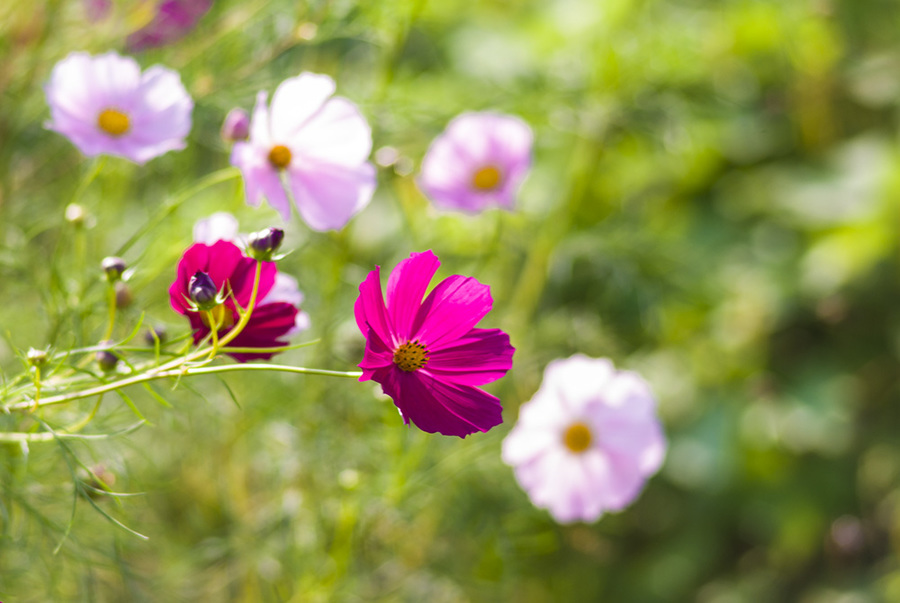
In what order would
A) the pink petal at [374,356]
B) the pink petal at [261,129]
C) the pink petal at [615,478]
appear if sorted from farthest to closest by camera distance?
the pink petal at [615,478] < the pink petal at [261,129] < the pink petal at [374,356]

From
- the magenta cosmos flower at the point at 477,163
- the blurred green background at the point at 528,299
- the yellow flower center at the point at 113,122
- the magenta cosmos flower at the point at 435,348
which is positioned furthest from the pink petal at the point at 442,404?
the magenta cosmos flower at the point at 477,163

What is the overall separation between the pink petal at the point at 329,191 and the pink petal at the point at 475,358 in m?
0.10

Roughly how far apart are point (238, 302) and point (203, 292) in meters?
0.05

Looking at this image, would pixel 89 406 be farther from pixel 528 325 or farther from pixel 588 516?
pixel 528 325

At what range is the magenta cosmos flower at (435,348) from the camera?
1.06 feet

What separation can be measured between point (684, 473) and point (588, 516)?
678 millimetres

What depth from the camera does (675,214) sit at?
4.33 ft

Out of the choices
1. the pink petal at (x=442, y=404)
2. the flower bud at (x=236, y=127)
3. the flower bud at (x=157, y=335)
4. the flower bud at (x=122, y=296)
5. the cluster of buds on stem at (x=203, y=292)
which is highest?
the cluster of buds on stem at (x=203, y=292)

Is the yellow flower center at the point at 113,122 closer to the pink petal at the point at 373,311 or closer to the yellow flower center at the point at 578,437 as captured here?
the pink petal at the point at 373,311

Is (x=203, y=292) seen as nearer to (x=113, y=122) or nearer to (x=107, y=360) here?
Result: (x=107, y=360)

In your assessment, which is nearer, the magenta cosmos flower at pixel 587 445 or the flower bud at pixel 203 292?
the flower bud at pixel 203 292

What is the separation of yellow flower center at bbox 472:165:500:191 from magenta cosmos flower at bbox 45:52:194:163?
282mm

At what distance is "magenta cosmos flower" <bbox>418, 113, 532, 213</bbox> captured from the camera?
65 cm

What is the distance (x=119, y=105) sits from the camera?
45cm
